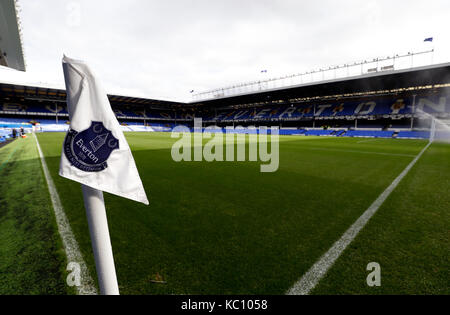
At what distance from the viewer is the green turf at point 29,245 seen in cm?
186

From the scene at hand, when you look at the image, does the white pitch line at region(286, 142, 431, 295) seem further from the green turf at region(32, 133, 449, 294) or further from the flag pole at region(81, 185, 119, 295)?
the flag pole at region(81, 185, 119, 295)

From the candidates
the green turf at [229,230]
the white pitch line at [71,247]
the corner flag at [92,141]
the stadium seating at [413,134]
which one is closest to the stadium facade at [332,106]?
the stadium seating at [413,134]

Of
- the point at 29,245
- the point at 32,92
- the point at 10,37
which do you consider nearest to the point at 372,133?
the point at 29,245

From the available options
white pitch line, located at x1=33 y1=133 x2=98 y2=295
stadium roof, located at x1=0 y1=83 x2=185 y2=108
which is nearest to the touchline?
white pitch line, located at x1=33 y1=133 x2=98 y2=295

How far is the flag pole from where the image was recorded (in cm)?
112

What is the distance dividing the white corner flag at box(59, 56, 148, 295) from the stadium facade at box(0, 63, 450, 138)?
36.5m

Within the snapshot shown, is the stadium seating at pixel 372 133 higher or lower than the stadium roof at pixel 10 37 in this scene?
lower

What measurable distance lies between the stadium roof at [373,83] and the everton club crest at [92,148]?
36508mm

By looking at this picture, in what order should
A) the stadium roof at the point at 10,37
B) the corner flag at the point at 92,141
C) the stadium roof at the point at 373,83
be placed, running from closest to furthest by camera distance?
1. the corner flag at the point at 92,141
2. the stadium roof at the point at 10,37
3. the stadium roof at the point at 373,83

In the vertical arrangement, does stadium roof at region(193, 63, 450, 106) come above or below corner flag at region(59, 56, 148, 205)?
above
